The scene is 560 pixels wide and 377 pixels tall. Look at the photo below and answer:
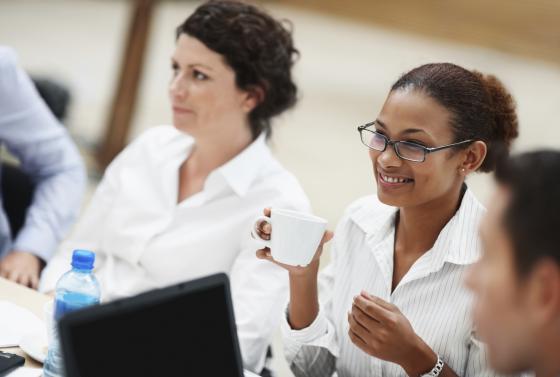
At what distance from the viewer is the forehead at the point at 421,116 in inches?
58.1

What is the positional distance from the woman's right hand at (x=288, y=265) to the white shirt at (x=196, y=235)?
0.33 meters

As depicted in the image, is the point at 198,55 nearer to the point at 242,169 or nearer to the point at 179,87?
the point at 179,87

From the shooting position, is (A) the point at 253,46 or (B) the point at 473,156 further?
(A) the point at 253,46

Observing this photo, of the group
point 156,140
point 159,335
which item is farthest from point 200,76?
point 159,335

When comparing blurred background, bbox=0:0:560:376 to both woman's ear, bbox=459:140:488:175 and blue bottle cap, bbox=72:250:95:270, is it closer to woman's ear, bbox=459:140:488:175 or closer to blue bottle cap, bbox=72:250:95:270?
woman's ear, bbox=459:140:488:175

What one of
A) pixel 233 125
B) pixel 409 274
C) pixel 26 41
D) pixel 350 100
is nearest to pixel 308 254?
pixel 409 274

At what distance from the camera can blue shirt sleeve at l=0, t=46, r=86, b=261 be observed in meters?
2.14

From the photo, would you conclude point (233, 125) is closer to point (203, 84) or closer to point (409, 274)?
point (203, 84)

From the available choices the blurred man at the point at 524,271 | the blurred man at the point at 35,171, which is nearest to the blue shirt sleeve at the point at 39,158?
the blurred man at the point at 35,171

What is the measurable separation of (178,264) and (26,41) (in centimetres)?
507

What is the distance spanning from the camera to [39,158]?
226cm

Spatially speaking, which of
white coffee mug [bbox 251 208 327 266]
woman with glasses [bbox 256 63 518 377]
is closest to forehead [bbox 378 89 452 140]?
woman with glasses [bbox 256 63 518 377]

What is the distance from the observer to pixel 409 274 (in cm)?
155

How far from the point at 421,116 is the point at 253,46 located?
28.5 inches
